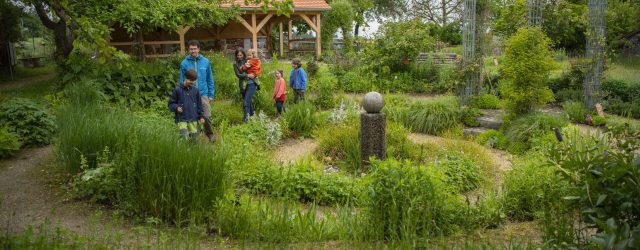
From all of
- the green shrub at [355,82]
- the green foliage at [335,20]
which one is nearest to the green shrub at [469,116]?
the green shrub at [355,82]

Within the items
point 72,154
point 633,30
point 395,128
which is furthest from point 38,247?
point 633,30

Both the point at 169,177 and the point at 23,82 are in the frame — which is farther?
the point at 23,82

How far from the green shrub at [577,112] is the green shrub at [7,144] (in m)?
9.50

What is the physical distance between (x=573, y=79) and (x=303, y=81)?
20.2ft

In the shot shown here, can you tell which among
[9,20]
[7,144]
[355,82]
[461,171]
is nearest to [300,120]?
[461,171]

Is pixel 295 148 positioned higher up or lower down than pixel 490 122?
lower down

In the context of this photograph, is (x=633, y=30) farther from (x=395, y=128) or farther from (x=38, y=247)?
(x=38, y=247)

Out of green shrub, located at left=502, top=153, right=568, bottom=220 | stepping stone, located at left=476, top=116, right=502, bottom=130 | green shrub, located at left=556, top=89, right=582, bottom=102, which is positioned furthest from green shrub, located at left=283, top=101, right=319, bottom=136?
green shrub, located at left=556, top=89, right=582, bottom=102

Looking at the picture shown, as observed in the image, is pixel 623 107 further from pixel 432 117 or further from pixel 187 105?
pixel 187 105

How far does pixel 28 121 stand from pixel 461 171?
20.0 ft

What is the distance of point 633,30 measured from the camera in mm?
20062

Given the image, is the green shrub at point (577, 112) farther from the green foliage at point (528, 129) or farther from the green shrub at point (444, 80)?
the green shrub at point (444, 80)

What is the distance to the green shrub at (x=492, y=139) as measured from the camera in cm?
925

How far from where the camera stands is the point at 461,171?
7016mm
